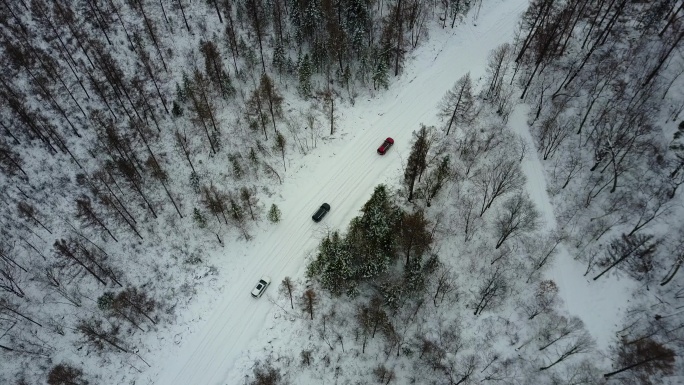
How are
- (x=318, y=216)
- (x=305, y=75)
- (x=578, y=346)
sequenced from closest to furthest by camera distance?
(x=578, y=346), (x=318, y=216), (x=305, y=75)

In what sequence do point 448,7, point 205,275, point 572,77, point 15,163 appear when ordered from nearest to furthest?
point 205,275
point 15,163
point 572,77
point 448,7

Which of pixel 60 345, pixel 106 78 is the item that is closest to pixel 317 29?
pixel 106 78

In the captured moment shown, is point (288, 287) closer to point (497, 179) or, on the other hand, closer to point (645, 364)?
point (497, 179)

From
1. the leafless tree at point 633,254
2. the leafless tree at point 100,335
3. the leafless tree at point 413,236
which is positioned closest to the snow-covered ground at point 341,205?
the leafless tree at point 633,254

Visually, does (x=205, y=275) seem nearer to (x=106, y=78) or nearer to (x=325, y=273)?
(x=325, y=273)

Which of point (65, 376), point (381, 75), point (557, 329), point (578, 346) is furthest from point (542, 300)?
point (65, 376)
